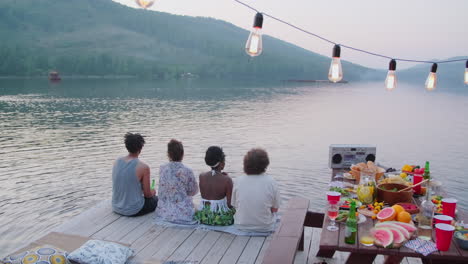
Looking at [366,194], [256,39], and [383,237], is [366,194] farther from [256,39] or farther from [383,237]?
[256,39]

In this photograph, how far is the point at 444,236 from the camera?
3117 millimetres

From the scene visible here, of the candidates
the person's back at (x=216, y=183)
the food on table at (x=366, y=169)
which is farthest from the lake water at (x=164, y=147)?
the food on table at (x=366, y=169)

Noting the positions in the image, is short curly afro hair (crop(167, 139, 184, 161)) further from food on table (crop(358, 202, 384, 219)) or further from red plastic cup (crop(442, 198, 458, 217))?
red plastic cup (crop(442, 198, 458, 217))

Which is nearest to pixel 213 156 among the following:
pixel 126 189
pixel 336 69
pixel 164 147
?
pixel 126 189

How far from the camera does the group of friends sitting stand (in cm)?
475

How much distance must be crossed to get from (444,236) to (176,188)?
11.0 feet

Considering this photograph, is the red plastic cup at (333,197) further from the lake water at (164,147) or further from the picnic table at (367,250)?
the lake water at (164,147)

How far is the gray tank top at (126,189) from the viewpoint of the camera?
5595 millimetres

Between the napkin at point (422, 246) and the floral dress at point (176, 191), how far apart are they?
296 cm

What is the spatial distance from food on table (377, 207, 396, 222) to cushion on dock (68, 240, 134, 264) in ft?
8.54

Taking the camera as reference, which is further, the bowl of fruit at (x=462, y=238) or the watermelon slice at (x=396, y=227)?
the watermelon slice at (x=396, y=227)

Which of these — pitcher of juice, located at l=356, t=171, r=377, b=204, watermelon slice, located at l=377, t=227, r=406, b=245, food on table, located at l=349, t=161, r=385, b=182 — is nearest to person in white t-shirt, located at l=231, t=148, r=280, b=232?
pitcher of juice, located at l=356, t=171, r=377, b=204

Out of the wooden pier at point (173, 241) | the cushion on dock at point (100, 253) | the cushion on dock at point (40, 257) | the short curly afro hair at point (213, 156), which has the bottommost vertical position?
the wooden pier at point (173, 241)

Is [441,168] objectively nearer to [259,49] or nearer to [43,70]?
[259,49]
